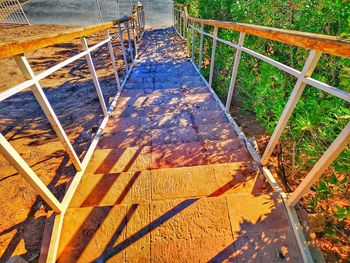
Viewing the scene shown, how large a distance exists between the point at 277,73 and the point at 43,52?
8.80m

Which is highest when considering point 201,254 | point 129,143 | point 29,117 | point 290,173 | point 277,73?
point 277,73

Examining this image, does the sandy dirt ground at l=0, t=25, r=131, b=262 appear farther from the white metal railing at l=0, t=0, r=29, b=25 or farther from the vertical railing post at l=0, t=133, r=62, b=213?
the white metal railing at l=0, t=0, r=29, b=25

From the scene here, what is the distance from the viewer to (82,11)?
1822 centimetres

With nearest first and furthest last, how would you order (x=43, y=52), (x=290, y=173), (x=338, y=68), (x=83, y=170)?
1. (x=83, y=170)
2. (x=338, y=68)
3. (x=290, y=173)
4. (x=43, y=52)

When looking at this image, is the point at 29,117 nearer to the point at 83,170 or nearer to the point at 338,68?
the point at 83,170

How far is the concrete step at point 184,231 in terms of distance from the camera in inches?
51.5

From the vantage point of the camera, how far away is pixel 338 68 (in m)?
2.12

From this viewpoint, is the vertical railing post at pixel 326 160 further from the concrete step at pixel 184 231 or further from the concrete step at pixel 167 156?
the concrete step at pixel 167 156

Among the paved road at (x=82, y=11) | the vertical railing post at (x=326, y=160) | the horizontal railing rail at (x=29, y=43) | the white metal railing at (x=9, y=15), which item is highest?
the horizontal railing rail at (x=29, y=43)

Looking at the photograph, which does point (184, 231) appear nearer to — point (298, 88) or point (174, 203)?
point (174, 203)

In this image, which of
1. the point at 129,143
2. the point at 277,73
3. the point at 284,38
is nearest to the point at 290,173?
the point at 277,73

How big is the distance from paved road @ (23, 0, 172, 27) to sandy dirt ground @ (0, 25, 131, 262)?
10940 mm

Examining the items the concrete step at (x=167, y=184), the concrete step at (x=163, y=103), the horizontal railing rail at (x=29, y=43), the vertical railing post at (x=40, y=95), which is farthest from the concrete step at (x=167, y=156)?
the horizontal railing rail at (x=29, y=43)

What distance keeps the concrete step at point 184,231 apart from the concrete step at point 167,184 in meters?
0.13
